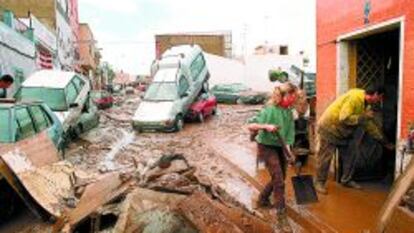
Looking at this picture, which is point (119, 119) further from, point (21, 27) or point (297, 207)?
point (297, 207)

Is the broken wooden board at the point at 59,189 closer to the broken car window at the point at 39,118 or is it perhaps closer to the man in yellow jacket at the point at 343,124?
the broken car window at the point at 39,118

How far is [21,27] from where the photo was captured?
2403 centimetres

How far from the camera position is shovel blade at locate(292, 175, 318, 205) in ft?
24.5

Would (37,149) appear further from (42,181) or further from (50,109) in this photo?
(50,109)

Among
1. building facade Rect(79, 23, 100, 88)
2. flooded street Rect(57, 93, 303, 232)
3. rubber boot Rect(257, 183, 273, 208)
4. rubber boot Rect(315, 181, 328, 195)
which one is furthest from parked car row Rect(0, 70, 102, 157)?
building facade Rect(79, 23, 100, 88)

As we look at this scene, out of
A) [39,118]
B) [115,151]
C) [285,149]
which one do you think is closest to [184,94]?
[115,151]

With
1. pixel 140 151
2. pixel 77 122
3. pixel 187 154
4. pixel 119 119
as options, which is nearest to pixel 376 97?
pixel 187 154

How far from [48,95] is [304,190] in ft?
31.4

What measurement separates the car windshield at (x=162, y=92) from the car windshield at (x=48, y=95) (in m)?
5.82

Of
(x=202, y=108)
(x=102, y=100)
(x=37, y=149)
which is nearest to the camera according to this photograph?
(x=37, y=149)

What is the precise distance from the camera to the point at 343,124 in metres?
7.92

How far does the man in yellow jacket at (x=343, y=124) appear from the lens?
7574 mm

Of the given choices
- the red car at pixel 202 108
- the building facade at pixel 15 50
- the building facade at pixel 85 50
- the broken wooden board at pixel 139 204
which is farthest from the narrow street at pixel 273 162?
the building facade at pixel 85 50

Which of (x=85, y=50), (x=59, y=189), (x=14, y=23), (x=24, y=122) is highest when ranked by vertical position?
(x=85, y=50)
